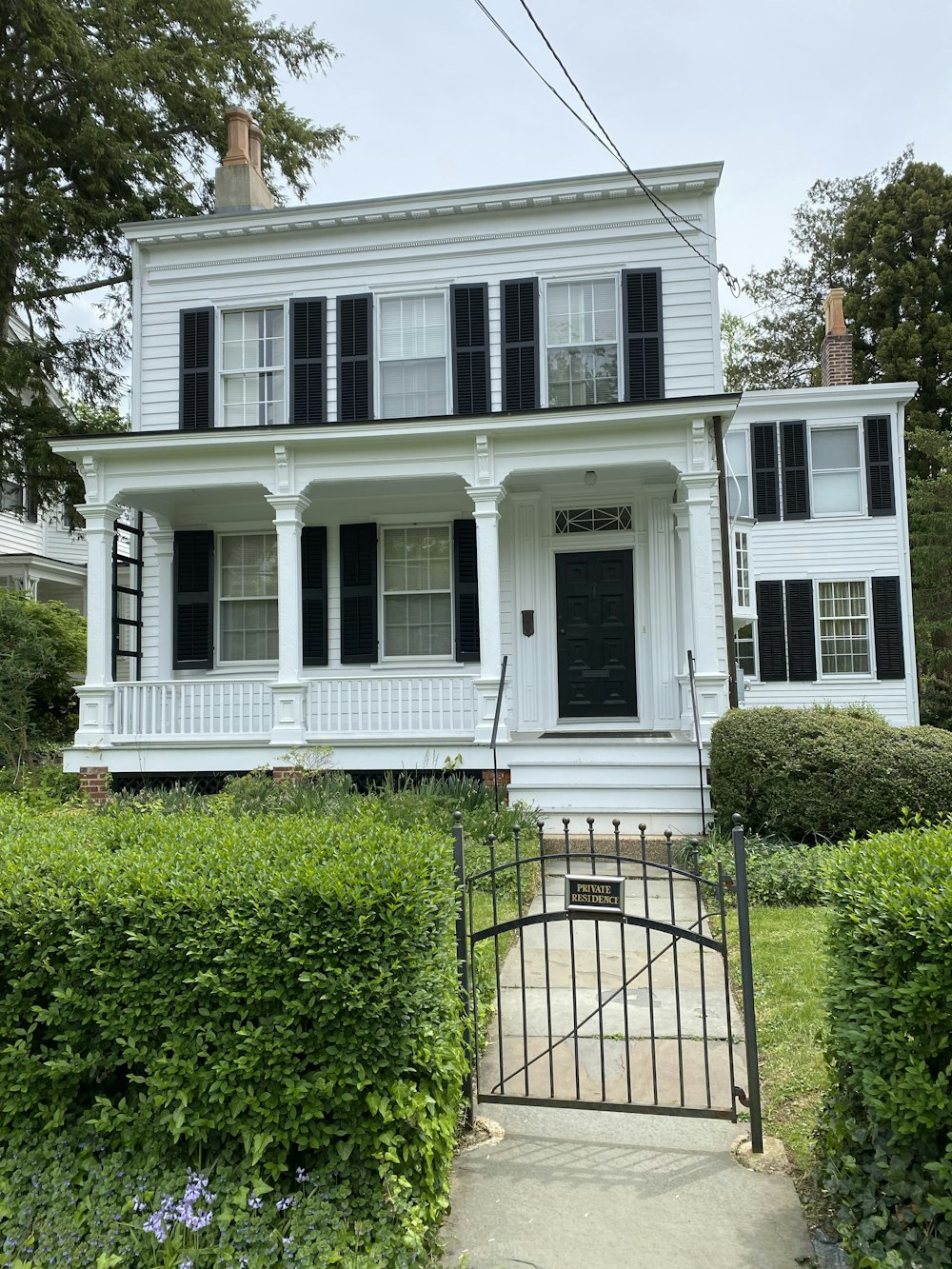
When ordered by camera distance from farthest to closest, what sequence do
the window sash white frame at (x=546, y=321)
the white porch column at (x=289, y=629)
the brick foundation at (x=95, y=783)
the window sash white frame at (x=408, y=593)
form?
the window sash white frame at (x=408, y=593)
the window sash white frame at (x=546, y=321)
the brick foundation at (x=95, y=783)
the white porch column at (x=289, y=629)

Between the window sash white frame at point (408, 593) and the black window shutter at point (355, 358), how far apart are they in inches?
58.9

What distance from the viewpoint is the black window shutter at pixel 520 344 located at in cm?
1156

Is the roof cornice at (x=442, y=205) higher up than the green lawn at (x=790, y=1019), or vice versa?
the roof cornice at (x=442, y=205)

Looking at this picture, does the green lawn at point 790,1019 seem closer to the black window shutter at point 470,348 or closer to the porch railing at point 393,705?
the porch railing at point 393,705

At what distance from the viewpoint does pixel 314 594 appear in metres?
12.1

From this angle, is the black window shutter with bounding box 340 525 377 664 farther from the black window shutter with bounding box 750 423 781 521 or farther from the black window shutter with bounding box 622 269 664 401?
the black window shutter with bounding box 750 423 781 521

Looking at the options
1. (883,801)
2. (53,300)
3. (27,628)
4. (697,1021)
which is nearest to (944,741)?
(883,801)

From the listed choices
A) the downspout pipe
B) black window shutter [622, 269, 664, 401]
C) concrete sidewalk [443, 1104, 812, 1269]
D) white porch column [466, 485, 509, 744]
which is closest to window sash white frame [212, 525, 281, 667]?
white porch column [466, 485, 509, 744]

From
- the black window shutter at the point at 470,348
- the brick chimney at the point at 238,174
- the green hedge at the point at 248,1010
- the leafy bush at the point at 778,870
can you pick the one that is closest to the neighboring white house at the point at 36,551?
the brick chimney at the point at 238,174

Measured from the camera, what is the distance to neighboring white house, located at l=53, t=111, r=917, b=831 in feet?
34.0

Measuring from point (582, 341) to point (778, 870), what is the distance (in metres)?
7.26

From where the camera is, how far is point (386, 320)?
12.1 metres

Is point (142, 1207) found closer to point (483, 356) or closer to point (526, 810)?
point (526, 810)

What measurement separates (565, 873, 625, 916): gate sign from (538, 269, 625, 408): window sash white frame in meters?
8.60
